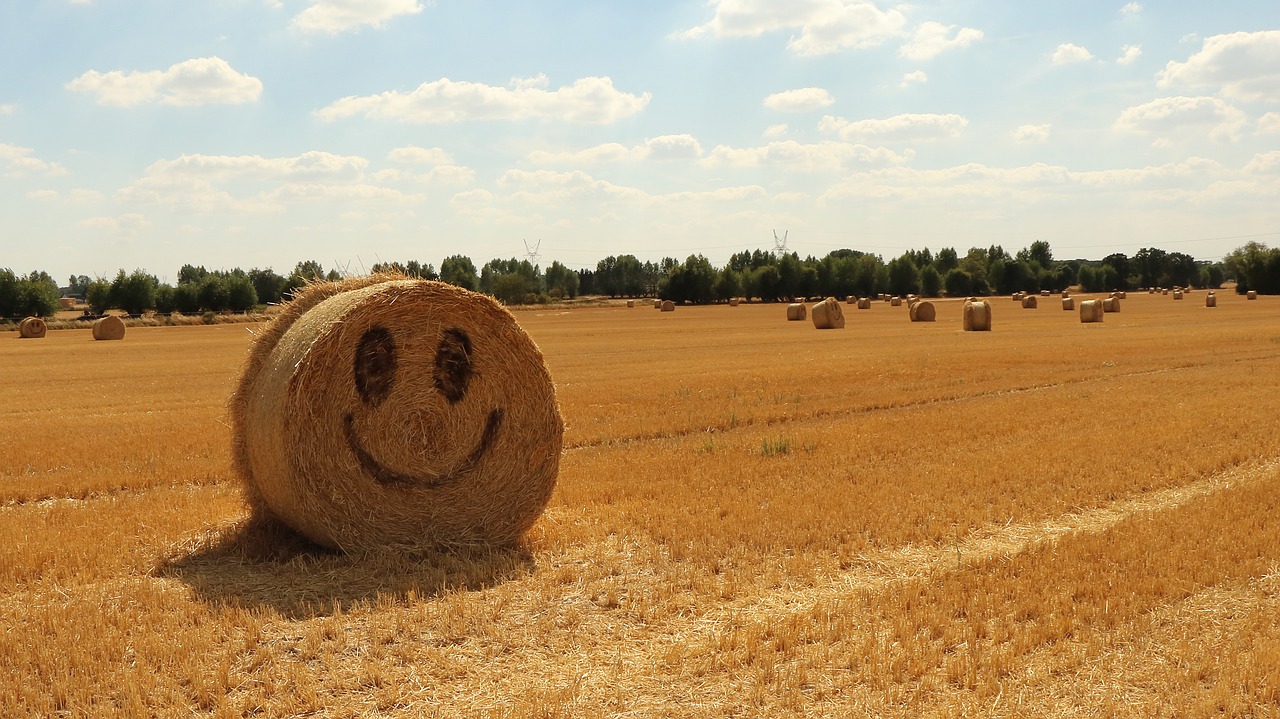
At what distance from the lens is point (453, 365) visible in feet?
28.8

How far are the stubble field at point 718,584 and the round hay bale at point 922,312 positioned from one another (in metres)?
36.8

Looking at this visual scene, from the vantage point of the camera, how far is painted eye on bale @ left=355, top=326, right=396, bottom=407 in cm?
840

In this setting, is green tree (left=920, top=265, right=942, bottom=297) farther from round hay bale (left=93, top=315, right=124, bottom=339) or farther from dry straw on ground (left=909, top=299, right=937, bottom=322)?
round hay bale (left=93, top=315, right=124, bottom=339)

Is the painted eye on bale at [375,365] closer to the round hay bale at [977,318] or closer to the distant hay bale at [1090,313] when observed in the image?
the round hay bale at [977,318]

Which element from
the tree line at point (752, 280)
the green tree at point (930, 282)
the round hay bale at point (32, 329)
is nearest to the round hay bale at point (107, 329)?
the round hay bale at point (32, 329)

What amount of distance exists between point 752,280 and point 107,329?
8368 centimetres

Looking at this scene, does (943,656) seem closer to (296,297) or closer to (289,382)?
(289,382)

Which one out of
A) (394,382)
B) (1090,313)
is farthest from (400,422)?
(1090,313)

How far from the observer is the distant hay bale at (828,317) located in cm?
4603

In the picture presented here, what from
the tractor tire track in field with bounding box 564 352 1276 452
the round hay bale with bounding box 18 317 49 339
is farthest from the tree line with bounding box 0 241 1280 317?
the tractor tire track in field with bounding box 564 352 1276 452

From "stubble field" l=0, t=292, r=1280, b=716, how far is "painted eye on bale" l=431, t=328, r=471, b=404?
4.69 feet

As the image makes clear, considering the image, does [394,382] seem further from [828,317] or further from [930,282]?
[930,282]

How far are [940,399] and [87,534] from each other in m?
14.2

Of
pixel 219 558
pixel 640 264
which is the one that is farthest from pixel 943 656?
pixel 640 264
